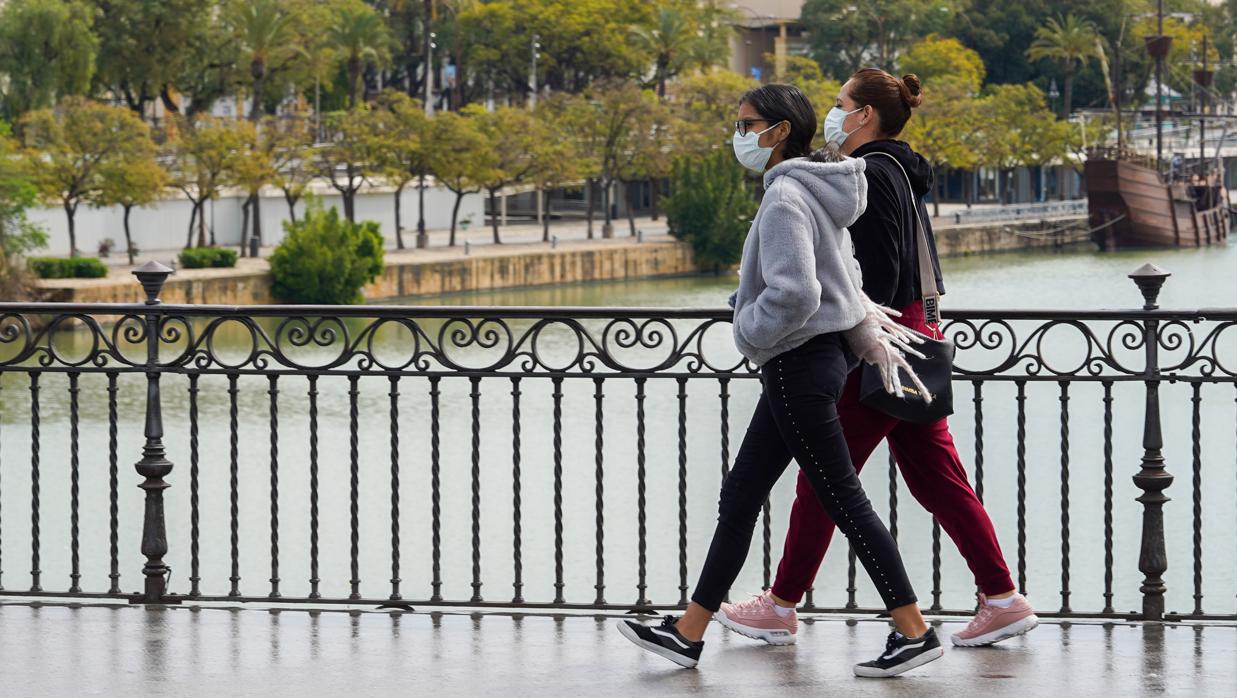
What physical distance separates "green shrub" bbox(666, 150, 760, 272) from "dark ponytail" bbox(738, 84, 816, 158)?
55.1 metres

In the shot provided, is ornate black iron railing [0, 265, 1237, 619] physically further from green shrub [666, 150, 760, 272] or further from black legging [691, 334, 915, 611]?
green shrub [666, 150, 760, 272]

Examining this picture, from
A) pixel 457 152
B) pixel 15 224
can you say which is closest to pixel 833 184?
pixel 15 224

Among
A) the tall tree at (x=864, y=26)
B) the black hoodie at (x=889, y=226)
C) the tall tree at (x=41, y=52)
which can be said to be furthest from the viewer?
the tall tree at (x=864, y=26)

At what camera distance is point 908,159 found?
491 cm

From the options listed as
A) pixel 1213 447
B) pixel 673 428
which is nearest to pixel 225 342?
pixel 673 428

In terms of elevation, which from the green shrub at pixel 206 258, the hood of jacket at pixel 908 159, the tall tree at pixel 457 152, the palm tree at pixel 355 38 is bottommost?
the hood of jacket at pixel 908 159

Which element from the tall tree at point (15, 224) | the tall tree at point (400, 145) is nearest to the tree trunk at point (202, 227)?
the tall tree at point (400, 145)

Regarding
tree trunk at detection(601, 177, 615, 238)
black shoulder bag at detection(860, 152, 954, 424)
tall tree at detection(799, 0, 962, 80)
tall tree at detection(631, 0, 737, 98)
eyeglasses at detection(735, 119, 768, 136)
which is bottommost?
black shoulder bag at detection(860, 152, 954, 424)

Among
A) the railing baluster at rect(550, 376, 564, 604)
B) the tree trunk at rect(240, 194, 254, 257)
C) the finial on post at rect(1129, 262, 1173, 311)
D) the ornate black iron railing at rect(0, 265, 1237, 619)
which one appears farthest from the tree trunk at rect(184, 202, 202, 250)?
the finial on post at rect(1129, 262, 1173, 311)

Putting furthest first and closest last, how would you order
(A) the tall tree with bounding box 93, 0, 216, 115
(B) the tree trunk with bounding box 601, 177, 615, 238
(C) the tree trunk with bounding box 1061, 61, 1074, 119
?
(C) the tree trunk with bounding box 1061, 61, 1074, 119, (B) the tree trunk with bounding box 601, 177, 615, 238, (A) the tall tree with bounding box 93, 0, 216, 115

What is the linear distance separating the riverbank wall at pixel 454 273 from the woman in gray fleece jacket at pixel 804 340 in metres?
Answer: 38.2

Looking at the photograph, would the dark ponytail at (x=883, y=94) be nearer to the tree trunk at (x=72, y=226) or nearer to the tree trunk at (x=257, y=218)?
the tree trunk at (x=72, y=226)

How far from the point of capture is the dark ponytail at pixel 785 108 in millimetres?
4742

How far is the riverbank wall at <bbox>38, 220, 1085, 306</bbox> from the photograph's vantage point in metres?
44.1
